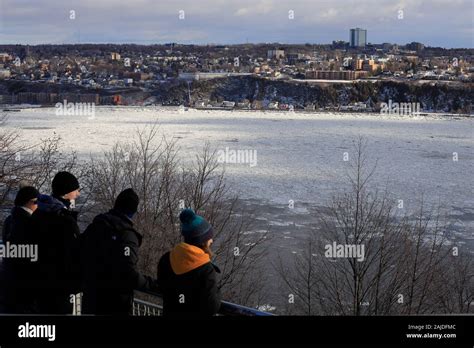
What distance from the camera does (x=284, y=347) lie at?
2.28 metres

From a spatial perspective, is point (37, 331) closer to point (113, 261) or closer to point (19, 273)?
point (113, 261)

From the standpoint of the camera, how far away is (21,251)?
2779mm

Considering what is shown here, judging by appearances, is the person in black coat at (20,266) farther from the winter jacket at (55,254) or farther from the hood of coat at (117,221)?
the hood of coat at (117,221)

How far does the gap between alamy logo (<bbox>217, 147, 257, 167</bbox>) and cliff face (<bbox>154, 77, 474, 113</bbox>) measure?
30610 millimetres

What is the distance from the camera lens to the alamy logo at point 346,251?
9.12m

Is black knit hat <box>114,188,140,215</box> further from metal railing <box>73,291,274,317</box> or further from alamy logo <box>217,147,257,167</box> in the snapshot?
alamy logo <box>217,147,257,167</box>

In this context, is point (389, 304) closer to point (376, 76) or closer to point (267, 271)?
point (267, 271)

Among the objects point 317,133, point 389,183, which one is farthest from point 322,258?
point 317,133

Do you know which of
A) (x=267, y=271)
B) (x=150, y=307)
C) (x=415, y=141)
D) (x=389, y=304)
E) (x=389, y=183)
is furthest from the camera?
(x=415, y=141)

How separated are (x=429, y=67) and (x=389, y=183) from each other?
45071mm

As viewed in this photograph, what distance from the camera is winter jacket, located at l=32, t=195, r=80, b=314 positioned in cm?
269

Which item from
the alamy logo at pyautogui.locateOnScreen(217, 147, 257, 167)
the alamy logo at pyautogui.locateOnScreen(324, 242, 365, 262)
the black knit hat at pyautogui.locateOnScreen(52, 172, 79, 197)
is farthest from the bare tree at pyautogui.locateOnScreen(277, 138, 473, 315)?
the alamy logo at pyautogui.locateOnScreen(217, 147, 257, 167)

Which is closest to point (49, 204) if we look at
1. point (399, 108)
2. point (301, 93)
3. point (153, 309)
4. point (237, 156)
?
point (153, 309)

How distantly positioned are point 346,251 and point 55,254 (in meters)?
7.07
